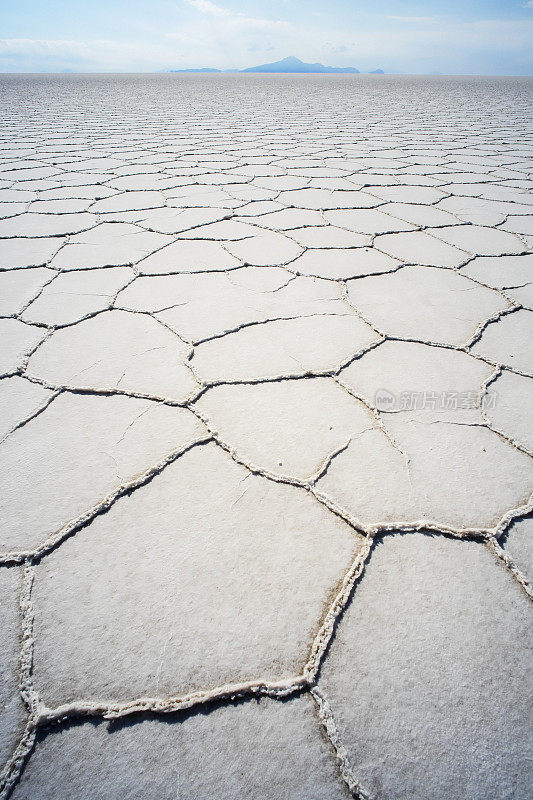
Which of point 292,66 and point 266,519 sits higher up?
point 292,66

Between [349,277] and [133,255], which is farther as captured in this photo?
[133,255]

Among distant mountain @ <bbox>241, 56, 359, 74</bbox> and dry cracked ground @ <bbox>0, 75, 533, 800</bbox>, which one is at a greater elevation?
distant mountain @ <bbox>241, 56, 359, 74</bbox>

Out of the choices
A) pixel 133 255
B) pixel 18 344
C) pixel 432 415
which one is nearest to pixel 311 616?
pixel 432 415

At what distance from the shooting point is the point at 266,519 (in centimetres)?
72

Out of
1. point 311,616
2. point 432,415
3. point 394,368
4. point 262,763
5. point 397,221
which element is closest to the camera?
point 262,763

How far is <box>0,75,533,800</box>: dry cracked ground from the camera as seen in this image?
483mm

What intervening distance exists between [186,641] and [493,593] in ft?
1.56

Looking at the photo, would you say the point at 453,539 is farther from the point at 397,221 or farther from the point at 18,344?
the point at 397,221

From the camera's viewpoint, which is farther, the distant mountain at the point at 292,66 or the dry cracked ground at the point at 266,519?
the distant mountain at the point at 292,66

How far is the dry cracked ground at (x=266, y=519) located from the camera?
19.0 inches

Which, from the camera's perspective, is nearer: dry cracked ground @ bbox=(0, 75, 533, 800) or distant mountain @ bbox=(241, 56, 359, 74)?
dry cracked ground @ bbox=(0, 75, 533, 800)

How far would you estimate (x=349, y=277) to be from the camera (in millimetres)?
1503

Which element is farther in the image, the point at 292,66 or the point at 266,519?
the point at 292,66

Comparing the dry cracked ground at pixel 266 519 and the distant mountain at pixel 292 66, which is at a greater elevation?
the distant mountain at pixel 292 66
